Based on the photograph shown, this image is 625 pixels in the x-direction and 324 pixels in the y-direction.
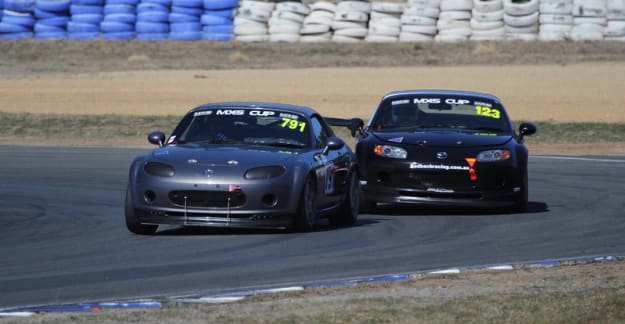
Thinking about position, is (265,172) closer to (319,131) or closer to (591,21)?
(319,131)

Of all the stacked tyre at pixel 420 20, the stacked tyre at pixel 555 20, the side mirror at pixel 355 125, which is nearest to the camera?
the side mirror at pixel 355 125

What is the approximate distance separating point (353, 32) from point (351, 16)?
2.22 feet

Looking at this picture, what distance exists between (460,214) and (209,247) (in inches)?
166

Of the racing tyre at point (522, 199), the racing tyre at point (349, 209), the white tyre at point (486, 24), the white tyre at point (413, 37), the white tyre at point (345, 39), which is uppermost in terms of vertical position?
the racing tyre at point (349, 209)

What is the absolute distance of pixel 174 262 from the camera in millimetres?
10055

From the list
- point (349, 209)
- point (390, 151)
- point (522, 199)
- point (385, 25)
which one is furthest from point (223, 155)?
point (385, 25)

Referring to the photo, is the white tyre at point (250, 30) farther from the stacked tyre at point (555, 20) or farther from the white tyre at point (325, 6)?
the stacked tyre at point (555, 20)

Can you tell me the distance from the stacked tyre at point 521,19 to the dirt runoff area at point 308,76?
2.38 ft

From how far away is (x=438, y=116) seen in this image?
51.8 ft

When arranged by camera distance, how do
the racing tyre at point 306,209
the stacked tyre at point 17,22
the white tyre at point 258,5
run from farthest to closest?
the stacked tyre at point 17,22
the white tyre at point 258,5
the racing tyre at point 306,209

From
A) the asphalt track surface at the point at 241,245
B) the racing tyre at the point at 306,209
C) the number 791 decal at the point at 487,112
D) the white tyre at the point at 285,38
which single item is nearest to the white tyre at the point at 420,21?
the white tyre at the point at 285,38

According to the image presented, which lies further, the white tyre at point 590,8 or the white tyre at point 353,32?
the white tyre at point 353,32

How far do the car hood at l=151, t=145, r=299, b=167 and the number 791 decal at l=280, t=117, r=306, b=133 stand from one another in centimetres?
55

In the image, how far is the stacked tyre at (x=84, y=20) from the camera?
47.5m
